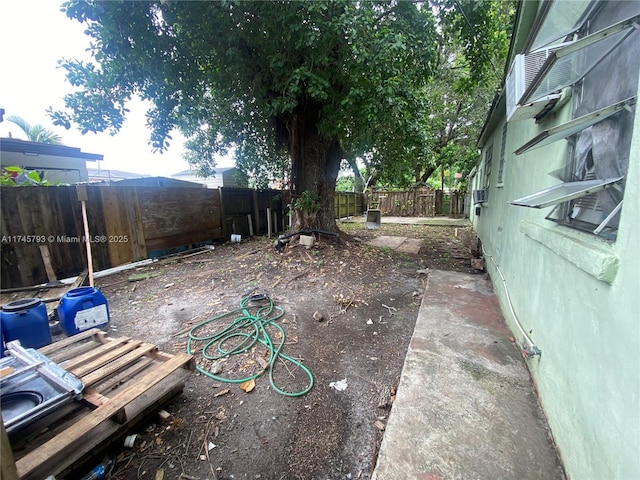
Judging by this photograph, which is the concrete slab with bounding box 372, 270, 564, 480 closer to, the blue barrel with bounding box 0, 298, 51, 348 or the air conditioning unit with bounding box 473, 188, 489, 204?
the blue barrel with bounding box 0, 298, 51, 348

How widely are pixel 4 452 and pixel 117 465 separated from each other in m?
1.13

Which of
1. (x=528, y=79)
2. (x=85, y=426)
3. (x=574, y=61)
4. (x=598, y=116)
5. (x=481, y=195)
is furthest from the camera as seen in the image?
(x=481, y=195)

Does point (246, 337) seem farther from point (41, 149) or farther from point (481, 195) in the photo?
point (41, 149)

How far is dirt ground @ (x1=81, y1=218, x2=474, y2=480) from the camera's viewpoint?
1.72 meters

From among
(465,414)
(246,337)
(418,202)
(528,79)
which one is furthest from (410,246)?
(418,202)

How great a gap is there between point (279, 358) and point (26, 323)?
2.45 metres

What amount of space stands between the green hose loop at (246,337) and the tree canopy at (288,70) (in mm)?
Answer: 3418

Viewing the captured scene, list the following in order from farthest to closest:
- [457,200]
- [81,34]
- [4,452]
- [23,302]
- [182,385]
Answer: [457,200], [81,34], [23,302], [182,385], [4,452]

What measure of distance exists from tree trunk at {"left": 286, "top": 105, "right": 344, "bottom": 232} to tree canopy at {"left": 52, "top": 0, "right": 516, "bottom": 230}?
26 mm

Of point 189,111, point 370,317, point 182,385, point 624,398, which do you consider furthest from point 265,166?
point 624,398

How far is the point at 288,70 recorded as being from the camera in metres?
4.64

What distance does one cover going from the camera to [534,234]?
2107 mm

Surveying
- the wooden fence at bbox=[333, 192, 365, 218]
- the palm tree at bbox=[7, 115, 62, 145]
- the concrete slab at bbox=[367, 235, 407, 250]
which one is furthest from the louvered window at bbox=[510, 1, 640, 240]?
the palm tree at bbox=[7, 115, 62, 145]

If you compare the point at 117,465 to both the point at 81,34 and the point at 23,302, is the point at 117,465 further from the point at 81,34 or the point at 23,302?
the point at 81,34
